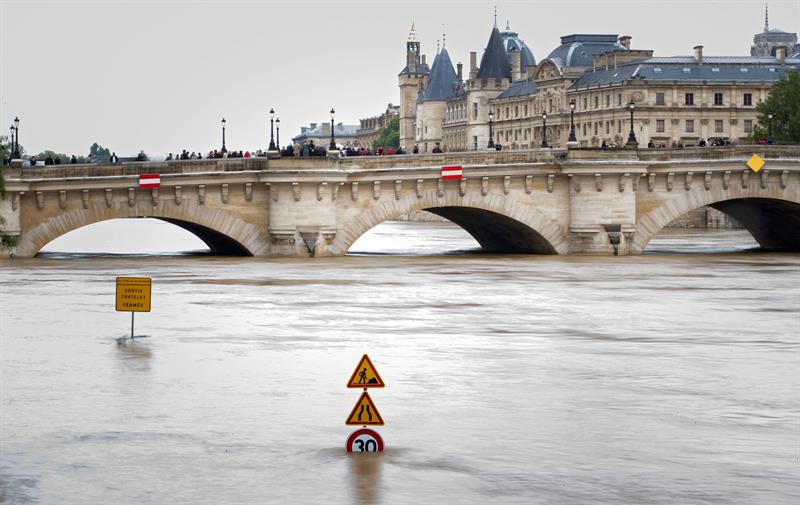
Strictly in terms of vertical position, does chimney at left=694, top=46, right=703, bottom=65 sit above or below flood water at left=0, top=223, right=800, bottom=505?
above

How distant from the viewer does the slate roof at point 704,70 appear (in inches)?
5714

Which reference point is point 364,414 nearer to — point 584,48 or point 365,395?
point 365,395

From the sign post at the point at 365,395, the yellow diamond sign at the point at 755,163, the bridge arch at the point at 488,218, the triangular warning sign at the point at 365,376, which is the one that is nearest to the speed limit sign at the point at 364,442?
the sign post at the point at 365,395

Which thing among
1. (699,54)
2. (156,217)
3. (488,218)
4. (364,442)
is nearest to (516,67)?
(699,54)

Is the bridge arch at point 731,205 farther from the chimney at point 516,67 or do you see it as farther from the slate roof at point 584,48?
the chimney at point 516,67

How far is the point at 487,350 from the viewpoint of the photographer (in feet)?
107

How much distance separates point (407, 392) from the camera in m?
26.6

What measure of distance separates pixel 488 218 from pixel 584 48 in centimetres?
10017

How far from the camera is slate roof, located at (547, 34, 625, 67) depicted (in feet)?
537

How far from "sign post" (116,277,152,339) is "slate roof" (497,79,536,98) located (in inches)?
5645

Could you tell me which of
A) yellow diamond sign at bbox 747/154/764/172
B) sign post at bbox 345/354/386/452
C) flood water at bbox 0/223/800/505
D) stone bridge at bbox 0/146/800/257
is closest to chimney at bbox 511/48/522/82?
stone bridge at bbox 0/146/800/257

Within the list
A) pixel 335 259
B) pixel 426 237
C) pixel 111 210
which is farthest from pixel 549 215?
pixel 426 237

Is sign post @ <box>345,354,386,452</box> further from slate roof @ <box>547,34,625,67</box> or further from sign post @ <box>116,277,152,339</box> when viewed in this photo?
slate roof @ <box>547,34,625,67</box>

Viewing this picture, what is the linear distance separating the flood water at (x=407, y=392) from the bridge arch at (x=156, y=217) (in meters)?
6.06
